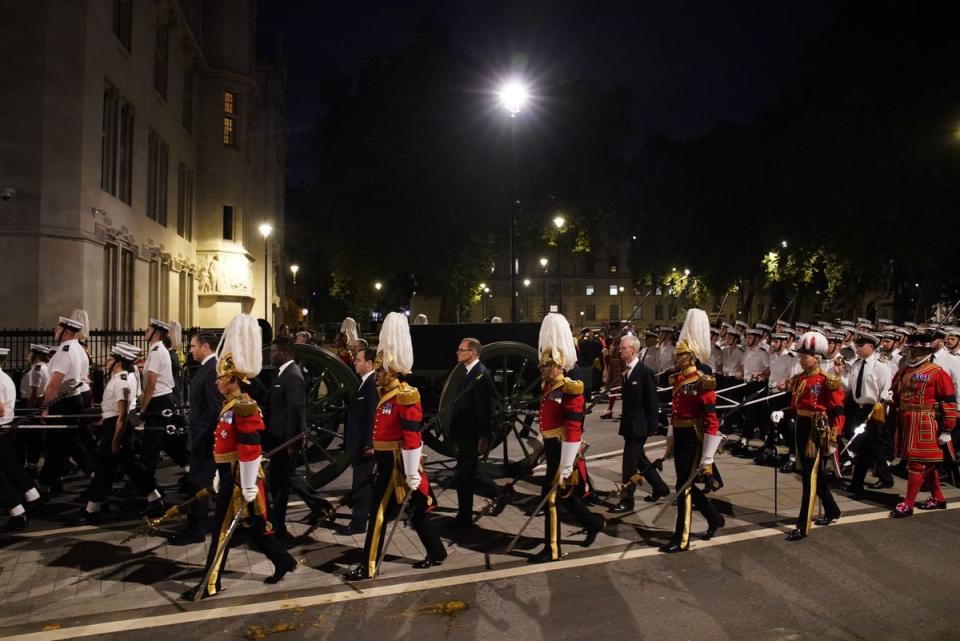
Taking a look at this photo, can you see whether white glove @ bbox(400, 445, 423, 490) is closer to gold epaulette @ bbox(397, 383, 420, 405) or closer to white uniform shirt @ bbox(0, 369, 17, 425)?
gold epaulette @ bbox(397, 383, 420, 405)

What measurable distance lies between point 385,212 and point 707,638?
956 inches

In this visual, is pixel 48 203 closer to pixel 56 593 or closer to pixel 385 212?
pixel 56 593

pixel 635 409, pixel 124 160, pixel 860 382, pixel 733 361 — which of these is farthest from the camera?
pixel 124 160

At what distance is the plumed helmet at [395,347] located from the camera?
20.1ft

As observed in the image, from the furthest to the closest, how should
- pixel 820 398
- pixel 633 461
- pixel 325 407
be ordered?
pixel 325 407, pixel 633 461, pixel 820 398

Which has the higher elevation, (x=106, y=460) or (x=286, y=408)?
(x=286, y=408)

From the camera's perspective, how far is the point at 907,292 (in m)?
34.2

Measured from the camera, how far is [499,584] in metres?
5.80

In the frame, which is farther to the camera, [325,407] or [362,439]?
[325,407]

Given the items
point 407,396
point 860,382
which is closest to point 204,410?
point 407,396

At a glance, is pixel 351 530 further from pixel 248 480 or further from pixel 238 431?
pixel 238 431

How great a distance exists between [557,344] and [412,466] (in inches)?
69.8

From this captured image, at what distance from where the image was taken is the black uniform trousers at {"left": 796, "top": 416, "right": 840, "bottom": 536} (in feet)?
23.0

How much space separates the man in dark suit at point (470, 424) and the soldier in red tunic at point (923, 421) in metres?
4.51
